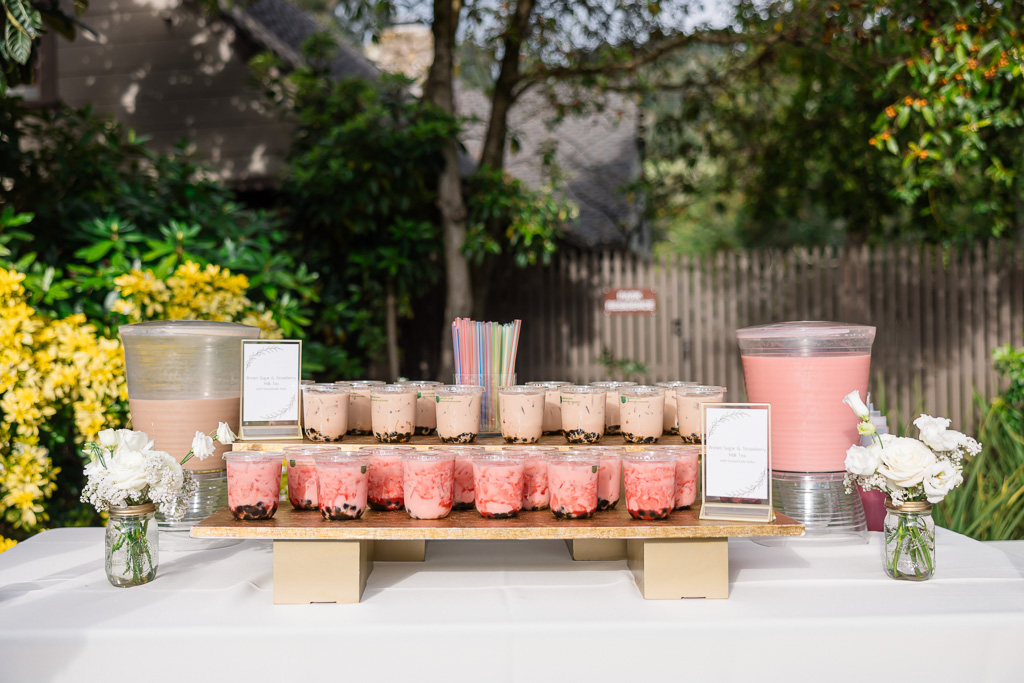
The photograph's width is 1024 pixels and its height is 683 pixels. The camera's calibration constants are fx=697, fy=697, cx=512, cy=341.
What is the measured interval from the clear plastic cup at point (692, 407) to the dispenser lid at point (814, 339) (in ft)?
0.71

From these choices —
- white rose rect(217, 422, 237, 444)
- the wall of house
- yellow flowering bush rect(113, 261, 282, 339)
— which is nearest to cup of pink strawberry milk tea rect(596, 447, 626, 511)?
white rose rect(217, 422, 237, 444)

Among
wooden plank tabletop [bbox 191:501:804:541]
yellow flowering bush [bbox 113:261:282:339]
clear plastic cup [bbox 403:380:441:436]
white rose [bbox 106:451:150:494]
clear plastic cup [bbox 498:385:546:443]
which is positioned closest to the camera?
wooden plank tabletop [bbox 191:501:804:541]

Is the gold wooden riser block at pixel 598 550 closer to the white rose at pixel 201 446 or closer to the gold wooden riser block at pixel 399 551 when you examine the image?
the gold wooden riser block at pixel 399 551

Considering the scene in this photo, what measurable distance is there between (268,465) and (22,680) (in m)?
0.56

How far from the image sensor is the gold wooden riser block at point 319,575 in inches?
56.1

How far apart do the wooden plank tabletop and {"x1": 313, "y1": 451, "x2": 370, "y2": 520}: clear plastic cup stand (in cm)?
2

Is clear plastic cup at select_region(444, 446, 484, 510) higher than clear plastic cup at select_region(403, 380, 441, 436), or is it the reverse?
clear plastic cup at select_region(403, 380, 441, 436)

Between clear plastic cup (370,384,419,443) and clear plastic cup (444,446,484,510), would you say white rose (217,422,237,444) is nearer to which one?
clear plastic cup (370,384,419,443)

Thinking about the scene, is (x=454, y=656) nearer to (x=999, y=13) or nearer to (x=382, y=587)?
(x=382, y=587)

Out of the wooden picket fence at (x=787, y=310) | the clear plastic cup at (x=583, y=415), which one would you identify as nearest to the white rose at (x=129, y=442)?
the clear plastic cup at (x=583, y=415)

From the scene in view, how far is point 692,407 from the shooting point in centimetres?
170

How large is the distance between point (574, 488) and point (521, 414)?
0.24 m

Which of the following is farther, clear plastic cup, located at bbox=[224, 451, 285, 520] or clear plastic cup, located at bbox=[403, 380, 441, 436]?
clear plastic cup, located at bbox=[403, 380, 441, 436]

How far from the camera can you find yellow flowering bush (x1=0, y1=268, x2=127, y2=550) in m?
2.33
